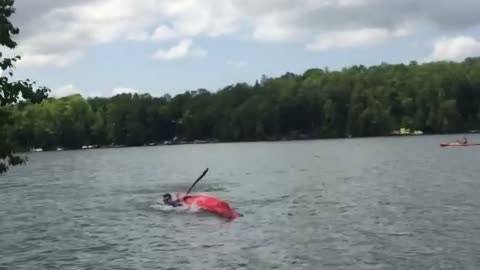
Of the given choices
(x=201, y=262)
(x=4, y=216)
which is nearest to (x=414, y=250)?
(x=201, y=262)

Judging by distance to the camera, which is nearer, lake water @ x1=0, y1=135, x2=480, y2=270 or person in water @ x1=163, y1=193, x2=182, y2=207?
lake water @ x1=0, y1=135, x2=480, y2=270

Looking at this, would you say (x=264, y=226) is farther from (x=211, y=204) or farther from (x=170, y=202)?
(x=170, y=202)

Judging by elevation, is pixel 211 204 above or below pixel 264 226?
above

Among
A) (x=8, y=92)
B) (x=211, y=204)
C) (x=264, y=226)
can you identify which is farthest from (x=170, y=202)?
(x=8, y=92)

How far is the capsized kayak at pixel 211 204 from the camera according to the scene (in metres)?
40.4

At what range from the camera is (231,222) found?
125 ft

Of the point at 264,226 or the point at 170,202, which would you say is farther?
the point at 170,202

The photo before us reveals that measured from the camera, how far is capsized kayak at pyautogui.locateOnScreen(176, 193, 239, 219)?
40.4m

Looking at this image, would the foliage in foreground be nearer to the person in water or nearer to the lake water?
the lake water

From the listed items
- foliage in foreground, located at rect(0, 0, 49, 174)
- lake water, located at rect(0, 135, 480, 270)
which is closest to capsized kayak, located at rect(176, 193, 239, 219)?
lake water, located at rect(0, 135, 480, 270)

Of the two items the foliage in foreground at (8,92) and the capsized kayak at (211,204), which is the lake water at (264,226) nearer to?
the capsized kayak at (211,204)

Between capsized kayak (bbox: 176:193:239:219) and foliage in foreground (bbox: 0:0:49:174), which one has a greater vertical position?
foliage in foreground (bbox: 0:0:49:174)

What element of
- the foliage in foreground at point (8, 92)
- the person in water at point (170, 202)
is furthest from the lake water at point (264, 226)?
the foliage in foreground at point (8, 92)

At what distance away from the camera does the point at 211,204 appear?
42531 mm
